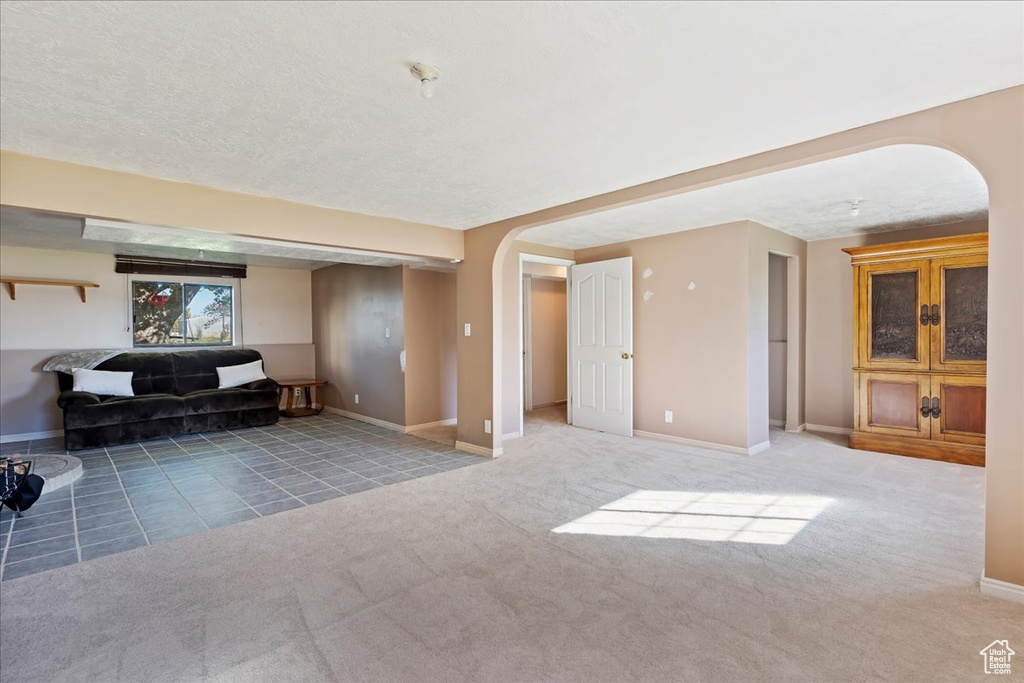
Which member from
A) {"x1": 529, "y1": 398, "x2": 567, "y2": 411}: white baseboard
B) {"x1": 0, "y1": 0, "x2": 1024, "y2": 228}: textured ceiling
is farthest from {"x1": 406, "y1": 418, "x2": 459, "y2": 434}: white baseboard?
{"x1": 0, "y1": 0, "x2": 1024, "y2": 228}: textured ceiling

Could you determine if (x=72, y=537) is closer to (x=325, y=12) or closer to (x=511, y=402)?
(x=325, y=12)

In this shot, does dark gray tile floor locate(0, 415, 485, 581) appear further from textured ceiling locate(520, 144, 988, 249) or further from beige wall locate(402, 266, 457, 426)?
textured ceiling locate(520, 144, 988, 249)

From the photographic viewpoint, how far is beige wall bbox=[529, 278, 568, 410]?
305 inches

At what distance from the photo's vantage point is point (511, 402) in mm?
5617

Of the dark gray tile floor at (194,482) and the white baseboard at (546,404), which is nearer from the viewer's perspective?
the dark gray tile floor at (194,482)

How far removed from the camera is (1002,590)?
2.21 meters

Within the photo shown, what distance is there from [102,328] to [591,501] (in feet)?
20.8

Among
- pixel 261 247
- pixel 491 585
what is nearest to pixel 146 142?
pixel 261 247

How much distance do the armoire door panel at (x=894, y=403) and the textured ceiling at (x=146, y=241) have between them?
4568 millimetres

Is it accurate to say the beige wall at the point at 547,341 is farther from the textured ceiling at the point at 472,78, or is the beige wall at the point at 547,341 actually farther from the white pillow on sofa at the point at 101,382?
the white pillow on sofa at the point at 101,382

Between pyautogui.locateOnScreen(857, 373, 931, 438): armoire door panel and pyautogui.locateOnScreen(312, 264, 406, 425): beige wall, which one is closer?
pyautogui.locateOnScreen(857, 373, 931, 438): armoire door panel

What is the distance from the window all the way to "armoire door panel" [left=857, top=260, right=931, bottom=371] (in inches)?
314

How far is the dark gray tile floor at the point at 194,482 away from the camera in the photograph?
2949mm

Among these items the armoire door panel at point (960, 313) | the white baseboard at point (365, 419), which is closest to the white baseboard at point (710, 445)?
the armoire door panel at point (960, 313)
